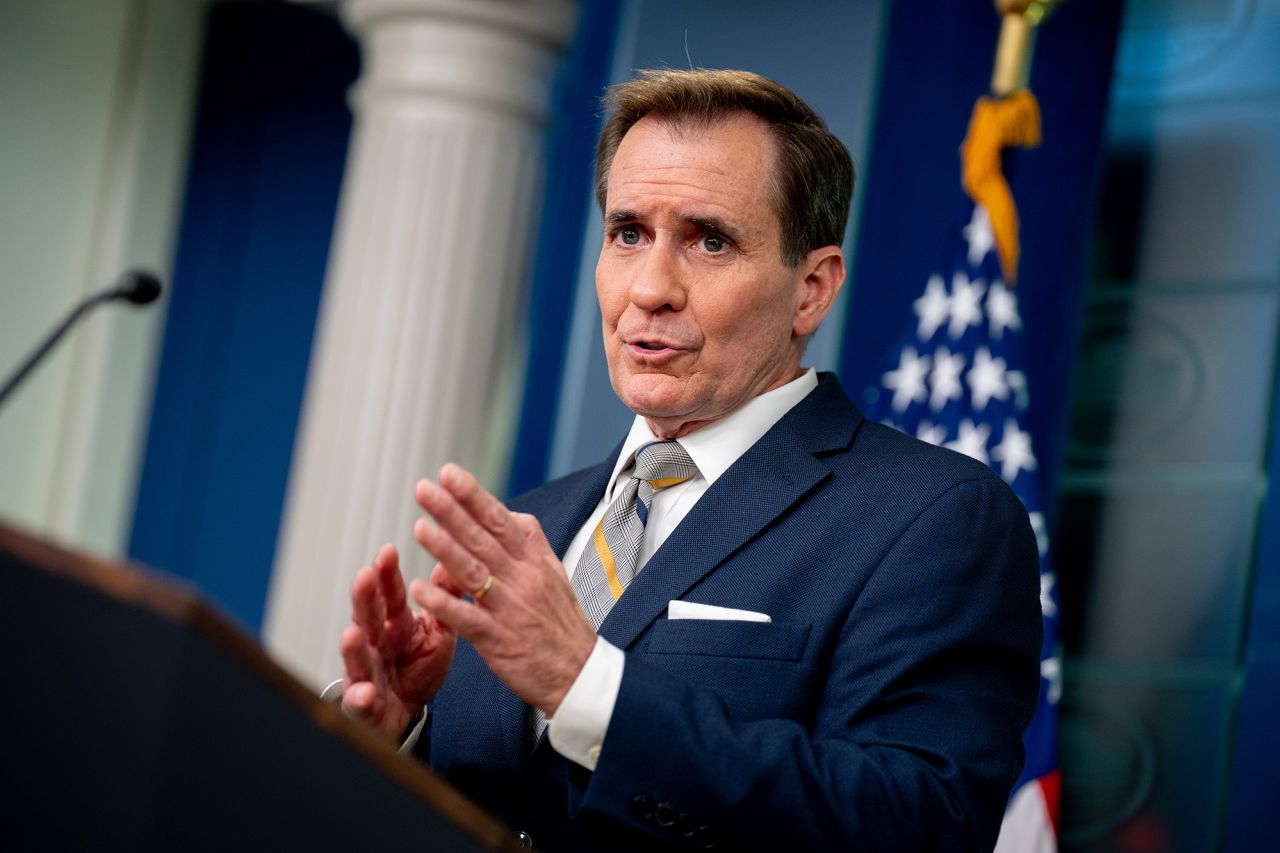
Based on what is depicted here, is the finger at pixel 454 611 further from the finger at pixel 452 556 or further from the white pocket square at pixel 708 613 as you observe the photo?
the white pocket square at pixel 708 613

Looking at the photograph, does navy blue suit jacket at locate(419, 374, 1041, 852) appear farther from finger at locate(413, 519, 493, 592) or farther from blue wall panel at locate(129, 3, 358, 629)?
blue wall panel at locate(129, 3, 358, 629)

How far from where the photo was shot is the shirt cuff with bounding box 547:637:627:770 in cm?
141

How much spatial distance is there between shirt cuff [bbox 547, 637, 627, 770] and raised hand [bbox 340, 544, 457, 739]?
26 cm

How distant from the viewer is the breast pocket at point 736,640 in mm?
1601

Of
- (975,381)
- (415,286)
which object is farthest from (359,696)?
(415,286)

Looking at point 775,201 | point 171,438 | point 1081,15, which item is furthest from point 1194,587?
point 171,438

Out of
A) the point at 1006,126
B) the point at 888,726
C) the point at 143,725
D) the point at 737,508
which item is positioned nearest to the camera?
the point at 143,725

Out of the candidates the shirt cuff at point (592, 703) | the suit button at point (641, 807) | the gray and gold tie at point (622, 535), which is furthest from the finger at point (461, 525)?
the gray and gold tie at point (622, 535)

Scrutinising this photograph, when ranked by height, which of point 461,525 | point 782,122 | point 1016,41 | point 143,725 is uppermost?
point 1016,41

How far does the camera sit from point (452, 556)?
1.34 m

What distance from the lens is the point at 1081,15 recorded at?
11.0ft

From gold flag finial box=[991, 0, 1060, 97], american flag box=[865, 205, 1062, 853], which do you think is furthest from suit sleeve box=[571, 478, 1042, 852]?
gold flag finial box=[991, 0, 1060, 97]

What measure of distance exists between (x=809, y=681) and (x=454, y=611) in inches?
16.8

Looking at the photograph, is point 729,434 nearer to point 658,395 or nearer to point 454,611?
point 658,395
